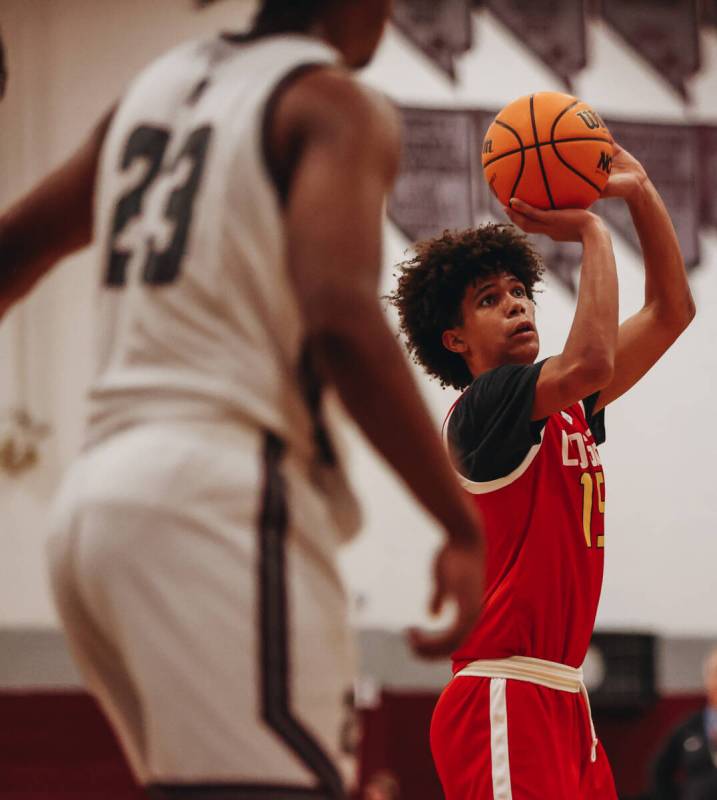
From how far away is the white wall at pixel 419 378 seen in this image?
9.26 meters

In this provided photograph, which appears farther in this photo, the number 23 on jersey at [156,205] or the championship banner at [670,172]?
the championship banner at [670,172]

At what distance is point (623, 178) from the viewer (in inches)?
146

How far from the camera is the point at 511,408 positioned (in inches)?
133

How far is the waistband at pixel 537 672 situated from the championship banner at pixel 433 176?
21.4 ft

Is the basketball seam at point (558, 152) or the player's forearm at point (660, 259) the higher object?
the basketball seam at point (558, 152)

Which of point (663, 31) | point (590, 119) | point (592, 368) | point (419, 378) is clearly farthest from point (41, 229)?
point (663, 31)

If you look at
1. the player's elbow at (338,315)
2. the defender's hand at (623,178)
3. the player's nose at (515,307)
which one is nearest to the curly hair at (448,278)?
the player's nose at (515,307)

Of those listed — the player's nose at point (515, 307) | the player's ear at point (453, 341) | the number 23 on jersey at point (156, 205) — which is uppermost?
the number 23 on jersey at point (156, 205)

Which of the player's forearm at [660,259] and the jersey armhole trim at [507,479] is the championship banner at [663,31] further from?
the jersey armhole trim at [507,479]

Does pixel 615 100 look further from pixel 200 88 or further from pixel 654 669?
pixel 200 88

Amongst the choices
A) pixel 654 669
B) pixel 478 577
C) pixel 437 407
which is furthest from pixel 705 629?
pixel 478 577

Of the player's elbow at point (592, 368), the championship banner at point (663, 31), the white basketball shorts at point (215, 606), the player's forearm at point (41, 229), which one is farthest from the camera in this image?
the championship banner at point (663, 31)

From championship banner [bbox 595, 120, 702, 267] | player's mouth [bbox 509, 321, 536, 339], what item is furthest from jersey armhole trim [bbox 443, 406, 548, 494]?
championship banner [bbox 595, 120, 702, 267]

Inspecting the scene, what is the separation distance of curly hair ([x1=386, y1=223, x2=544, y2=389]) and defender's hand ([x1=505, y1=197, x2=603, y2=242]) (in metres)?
0.46
